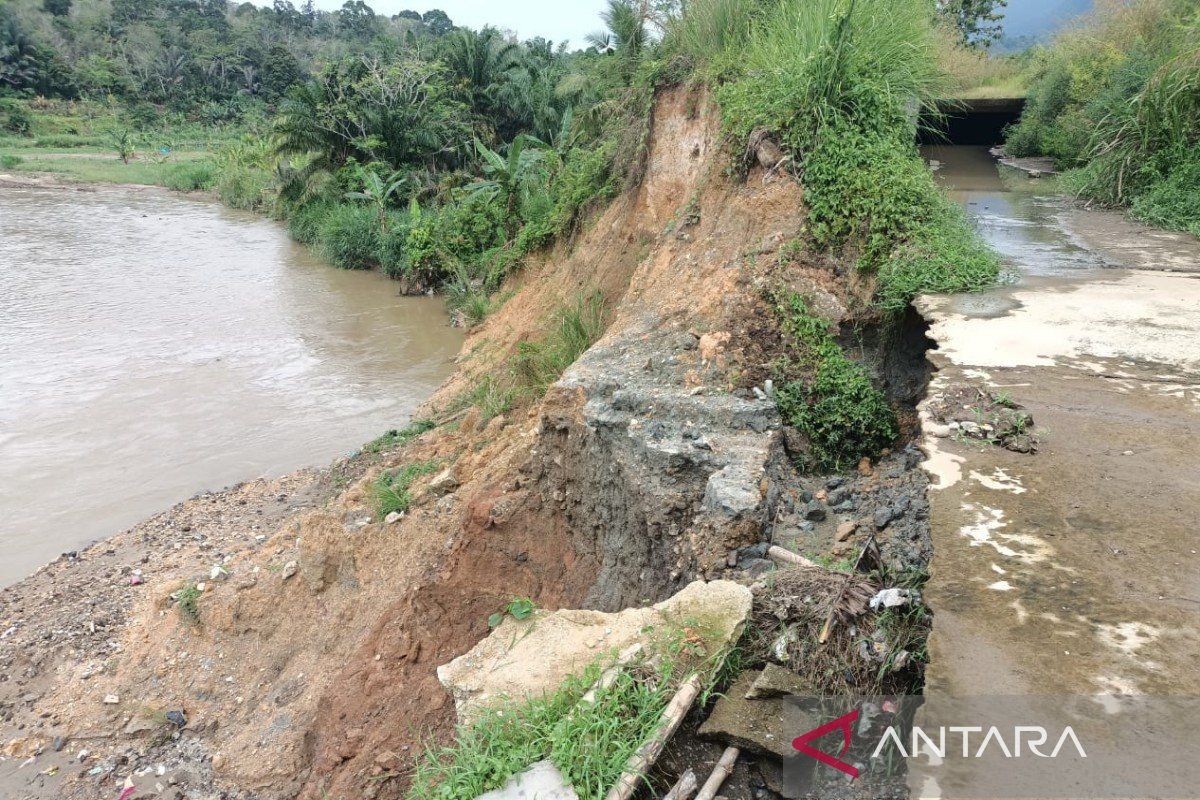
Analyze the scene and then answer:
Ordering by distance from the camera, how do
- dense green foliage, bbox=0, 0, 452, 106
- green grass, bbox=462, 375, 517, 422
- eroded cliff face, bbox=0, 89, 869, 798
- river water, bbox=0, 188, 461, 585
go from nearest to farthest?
eroded cliff face, bbox=0, 89, 869, 798, green grass, bbox=462, 375, 517, 422, river water, bbox=0, 188, 461, 585, dense green foliage, bbox=0, 0, 452, 106

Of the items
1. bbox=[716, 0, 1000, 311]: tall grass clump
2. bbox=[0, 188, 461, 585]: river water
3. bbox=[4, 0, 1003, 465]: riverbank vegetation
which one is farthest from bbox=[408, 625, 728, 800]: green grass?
bbox=[0, 188, 461, 585]: river water

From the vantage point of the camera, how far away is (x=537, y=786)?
2457 mm

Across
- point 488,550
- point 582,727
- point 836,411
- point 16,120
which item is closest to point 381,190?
point 488,550

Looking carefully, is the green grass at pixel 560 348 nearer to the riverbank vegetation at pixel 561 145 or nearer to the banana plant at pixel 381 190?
the riverbank vegetation at pixel 561 145

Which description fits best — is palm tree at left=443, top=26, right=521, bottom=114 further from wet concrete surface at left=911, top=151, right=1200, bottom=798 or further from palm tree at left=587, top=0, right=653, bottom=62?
wet concrete surface at left=911, top=151, right=1200, bottom=798

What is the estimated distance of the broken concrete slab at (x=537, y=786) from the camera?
7.93 feet

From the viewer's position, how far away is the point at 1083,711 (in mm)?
1967

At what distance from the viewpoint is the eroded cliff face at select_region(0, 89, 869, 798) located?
3.98 m

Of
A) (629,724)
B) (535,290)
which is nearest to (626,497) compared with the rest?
(629,724)

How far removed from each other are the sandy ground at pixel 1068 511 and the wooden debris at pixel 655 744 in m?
0.74

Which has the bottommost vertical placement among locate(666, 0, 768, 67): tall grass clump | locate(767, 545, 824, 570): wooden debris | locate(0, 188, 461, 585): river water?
locate(0, 188, 461, 585): river water

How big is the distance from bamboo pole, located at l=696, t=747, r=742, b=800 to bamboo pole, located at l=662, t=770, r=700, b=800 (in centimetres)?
3

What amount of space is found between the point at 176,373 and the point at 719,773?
1098 cm

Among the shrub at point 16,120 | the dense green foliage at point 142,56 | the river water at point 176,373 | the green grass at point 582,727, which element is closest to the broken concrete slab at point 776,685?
the green grass at point 582,727
